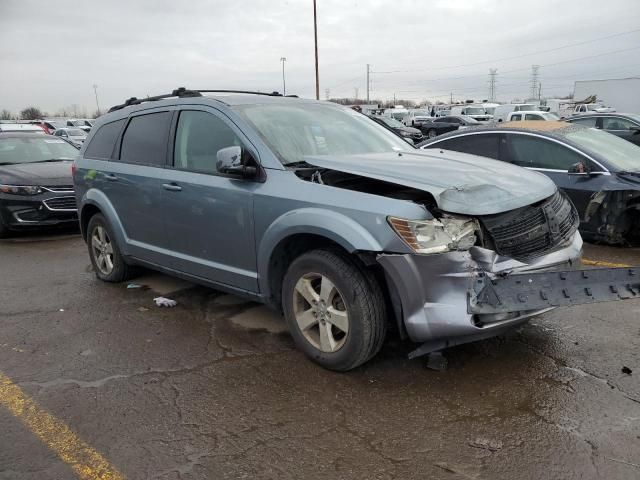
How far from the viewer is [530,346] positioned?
3898mm

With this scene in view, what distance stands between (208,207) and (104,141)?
2.19 metres

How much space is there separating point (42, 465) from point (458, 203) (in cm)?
259

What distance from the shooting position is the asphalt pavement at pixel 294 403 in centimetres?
266

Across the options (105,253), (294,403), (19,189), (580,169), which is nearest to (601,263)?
(580,169)

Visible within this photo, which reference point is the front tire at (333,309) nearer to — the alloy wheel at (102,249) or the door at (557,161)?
the alloy wheel at (102,249)

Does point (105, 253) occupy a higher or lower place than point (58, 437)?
higher

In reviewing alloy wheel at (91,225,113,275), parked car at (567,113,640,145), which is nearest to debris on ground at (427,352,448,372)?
alloy wheel at (91,225,113,275)

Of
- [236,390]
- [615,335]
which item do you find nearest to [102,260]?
→ [236,390]

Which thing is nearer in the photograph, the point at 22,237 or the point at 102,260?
the point at 102,260

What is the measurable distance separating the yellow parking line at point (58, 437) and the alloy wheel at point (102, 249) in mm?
2231

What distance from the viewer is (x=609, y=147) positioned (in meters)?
6.77

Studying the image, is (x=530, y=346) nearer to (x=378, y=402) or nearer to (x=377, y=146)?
(x=378, y=402)

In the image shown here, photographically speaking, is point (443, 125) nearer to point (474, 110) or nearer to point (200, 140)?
point (474, 110)

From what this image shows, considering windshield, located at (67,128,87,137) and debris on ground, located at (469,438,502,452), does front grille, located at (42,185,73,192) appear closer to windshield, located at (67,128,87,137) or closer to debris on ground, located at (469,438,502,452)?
debris on ground, located at (469,438,502,452)
